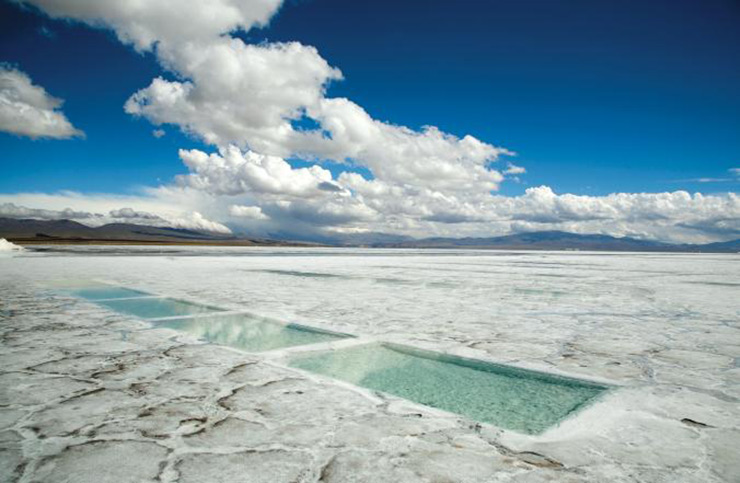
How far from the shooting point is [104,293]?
873cm

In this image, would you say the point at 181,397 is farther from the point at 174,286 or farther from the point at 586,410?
the point at 174,286

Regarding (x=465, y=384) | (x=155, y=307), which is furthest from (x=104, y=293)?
(x=465, y=384)

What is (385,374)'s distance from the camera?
143 inches

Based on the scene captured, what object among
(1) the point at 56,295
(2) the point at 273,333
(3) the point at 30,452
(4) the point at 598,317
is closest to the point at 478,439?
(3) the point at 30,452

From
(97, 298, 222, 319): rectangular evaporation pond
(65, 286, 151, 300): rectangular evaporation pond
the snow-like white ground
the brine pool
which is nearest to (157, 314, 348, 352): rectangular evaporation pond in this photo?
the brine pool

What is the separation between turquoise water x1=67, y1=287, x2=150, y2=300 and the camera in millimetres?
8260

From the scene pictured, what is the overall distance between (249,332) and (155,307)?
2.82 metres

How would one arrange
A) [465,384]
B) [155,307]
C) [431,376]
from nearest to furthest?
1. [465,384]
2. [431,376]
3. [155,307]

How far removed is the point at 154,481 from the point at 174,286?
9135 mm

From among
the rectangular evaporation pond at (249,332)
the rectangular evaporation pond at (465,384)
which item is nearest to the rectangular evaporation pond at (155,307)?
the rectangular evaporation pond at (249,332)

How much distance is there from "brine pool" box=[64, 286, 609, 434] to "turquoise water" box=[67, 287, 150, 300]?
10.7ft

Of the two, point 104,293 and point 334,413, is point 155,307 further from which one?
point 334,413

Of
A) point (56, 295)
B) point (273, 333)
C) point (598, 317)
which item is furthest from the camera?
point (56, 295)

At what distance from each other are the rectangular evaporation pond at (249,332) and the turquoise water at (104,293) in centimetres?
335
